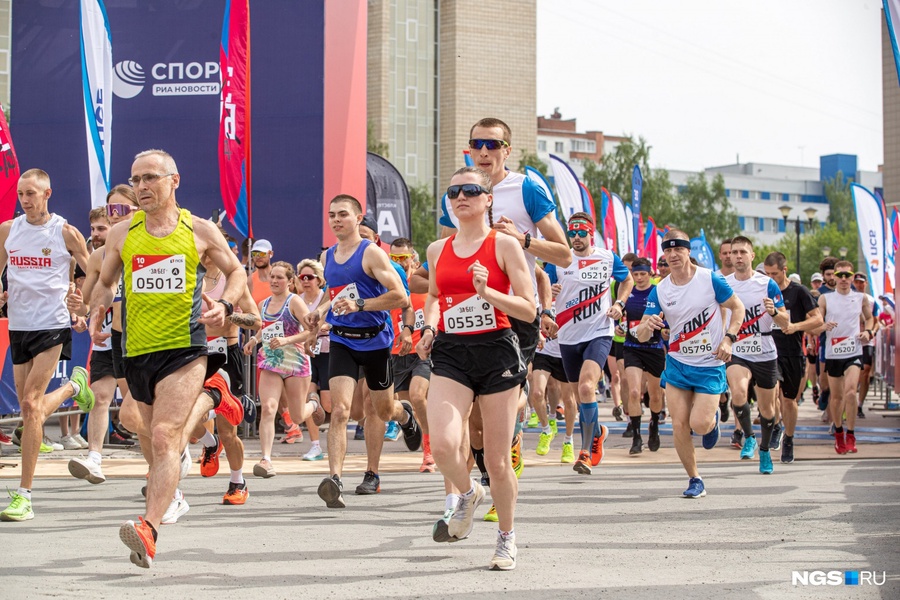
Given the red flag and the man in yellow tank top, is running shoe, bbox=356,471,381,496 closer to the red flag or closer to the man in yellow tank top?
the man in yellow tank top

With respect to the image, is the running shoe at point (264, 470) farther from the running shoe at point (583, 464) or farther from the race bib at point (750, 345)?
the race bib at point (750, 345)

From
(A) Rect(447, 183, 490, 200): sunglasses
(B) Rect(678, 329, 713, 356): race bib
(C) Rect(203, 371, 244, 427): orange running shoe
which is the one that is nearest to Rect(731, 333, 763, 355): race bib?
(B) Rect(678, 329, 713, 356): race bib

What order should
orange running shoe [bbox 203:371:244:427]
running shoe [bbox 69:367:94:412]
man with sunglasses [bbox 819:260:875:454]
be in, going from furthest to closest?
man with sunglasses [bbox 819:260:875:454]
running shoe [bbox 69:367:94:412]
orange running shoe [bbox 203:371:244:427]

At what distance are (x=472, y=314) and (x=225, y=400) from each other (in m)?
2.10

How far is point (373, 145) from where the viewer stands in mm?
73875

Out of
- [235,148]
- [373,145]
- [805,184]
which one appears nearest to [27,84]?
[235,148]

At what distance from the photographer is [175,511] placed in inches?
328

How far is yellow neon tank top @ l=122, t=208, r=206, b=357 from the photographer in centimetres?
694

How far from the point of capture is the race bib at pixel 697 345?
33.6ft

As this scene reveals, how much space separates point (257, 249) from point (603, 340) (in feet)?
17.2

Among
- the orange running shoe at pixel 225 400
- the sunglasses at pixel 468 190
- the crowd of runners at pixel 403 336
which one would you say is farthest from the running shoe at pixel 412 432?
the sunglasses at pixel 468 190

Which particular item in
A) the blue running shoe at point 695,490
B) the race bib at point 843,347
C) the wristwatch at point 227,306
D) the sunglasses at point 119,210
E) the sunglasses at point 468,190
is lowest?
the blue running shoe at point 695,490

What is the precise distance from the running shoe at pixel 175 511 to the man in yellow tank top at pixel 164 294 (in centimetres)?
122

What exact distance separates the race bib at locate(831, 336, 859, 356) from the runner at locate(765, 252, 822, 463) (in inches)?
56.9
